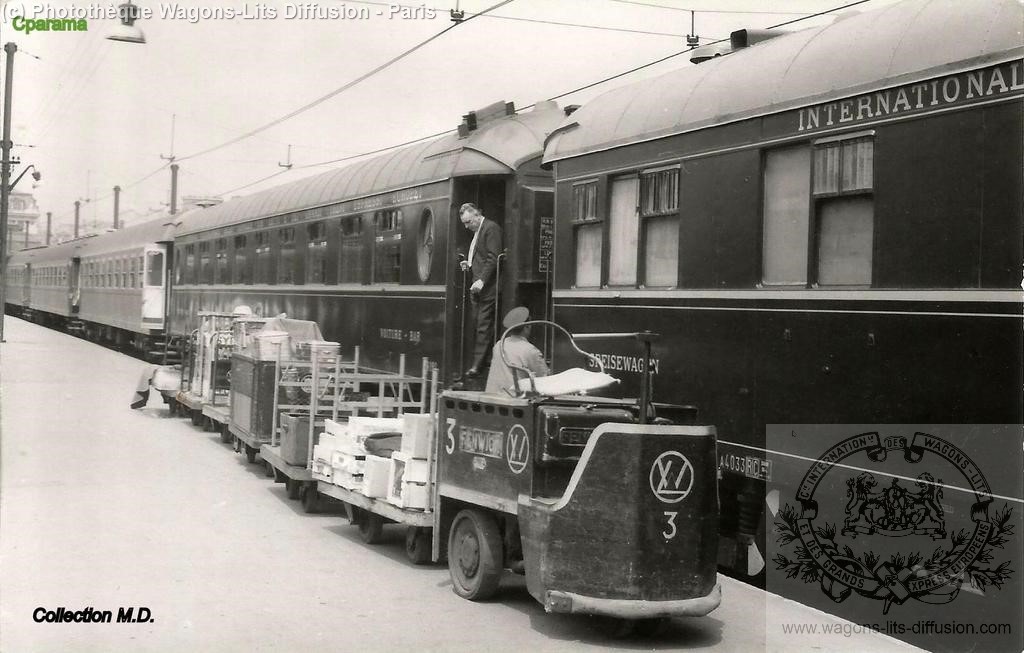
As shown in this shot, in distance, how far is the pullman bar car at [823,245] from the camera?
19.7ft

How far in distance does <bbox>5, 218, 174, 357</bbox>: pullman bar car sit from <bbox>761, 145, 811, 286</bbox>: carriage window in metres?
23.4

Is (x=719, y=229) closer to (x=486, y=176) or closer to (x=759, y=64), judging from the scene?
(x=759, y=64)

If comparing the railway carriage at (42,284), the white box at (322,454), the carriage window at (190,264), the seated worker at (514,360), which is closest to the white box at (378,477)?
the white box at (322,454)

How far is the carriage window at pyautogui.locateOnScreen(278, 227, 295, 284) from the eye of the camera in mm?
19391

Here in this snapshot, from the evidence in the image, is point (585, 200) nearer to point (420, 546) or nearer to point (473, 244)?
point (473, 244)

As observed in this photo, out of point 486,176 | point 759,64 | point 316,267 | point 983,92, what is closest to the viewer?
point 983,92

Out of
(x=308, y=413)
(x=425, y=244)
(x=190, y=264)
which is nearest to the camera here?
(x=308, y=413)

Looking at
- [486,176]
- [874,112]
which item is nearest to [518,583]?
[874,112]

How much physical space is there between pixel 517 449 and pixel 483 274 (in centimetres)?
543

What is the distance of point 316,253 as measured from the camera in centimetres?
1808

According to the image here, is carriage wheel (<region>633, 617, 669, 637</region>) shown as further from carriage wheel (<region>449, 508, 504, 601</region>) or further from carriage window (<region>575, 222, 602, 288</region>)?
carriage window (<region>575, 222, 602, 288</region>)

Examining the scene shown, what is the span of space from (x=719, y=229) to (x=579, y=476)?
2869 millimetres

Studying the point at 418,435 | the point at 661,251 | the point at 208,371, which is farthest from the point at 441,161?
the point at 418,435

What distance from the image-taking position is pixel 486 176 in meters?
12.7
